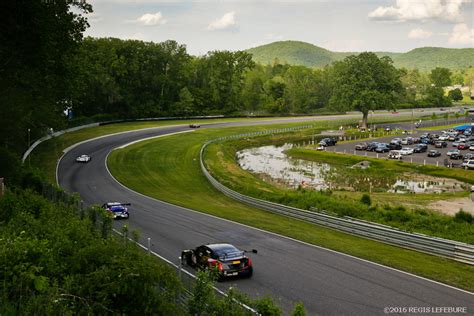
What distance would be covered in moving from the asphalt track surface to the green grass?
1228 millimetres

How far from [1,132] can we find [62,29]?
37.4 ft

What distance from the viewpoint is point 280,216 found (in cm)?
3619

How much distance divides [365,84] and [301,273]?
95636mm

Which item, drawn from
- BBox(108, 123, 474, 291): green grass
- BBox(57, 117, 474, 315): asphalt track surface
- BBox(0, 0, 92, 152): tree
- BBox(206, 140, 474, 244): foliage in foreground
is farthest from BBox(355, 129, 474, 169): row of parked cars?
BBox(0, 0, 92, 152): tree

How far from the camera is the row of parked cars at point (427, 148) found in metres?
72.4

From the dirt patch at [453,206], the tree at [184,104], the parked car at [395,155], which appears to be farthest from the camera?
the tree at [184,104]

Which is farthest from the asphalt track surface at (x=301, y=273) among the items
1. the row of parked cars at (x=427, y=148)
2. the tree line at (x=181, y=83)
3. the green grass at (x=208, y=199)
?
the tree line at (x=181, y=83)

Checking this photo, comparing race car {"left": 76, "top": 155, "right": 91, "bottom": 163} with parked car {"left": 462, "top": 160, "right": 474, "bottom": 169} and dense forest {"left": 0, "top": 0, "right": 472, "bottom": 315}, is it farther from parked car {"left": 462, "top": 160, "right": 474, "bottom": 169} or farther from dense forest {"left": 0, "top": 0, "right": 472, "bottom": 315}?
parked car {"left": 462, "top": 160, "right": 474, "bottom": 169}

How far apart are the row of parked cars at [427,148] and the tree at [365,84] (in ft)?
56.8

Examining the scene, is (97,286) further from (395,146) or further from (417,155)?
(395,146)

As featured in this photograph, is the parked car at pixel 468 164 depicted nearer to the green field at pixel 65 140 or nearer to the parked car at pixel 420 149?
the parked car at pixel 420 149

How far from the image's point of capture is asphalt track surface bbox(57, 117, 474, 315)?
17938 mm

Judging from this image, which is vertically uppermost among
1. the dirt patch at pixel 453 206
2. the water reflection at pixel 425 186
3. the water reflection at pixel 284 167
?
the dirt patch at pixel 453 206

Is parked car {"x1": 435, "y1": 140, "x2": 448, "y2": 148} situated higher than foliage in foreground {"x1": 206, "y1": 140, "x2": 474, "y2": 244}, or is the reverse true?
foliage in foreground {"x1": 206, "y1": 140, "x2": 474, "y2": 244}
